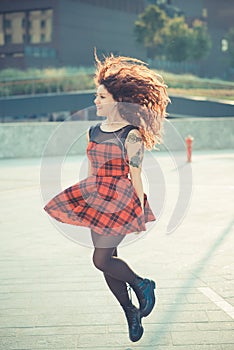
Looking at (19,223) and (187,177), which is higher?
(19,223)

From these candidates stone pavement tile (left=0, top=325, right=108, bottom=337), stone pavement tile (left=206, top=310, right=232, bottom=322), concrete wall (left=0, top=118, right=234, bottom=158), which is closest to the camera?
stone pavement tile (left=0, top=325, right=108, bottom=337)

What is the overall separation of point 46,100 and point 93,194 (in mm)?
37097

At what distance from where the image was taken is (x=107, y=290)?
5.79 metres

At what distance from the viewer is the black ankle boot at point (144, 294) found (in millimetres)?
4543

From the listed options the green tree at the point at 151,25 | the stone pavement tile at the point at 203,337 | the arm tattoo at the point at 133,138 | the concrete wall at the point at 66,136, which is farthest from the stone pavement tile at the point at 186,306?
the green tree at the point at 151,25

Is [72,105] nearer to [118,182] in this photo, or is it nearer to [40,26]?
[40,26]

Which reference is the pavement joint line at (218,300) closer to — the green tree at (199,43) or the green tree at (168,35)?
the green tree at (168,35)

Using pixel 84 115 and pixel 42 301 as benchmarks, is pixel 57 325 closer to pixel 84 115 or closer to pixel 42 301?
pixel 42 301

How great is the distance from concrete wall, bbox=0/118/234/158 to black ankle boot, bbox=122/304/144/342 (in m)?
15.7

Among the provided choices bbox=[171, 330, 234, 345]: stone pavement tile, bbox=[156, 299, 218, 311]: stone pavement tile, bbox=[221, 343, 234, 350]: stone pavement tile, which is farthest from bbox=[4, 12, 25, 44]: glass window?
bbox=[221, 343, 234, 350]: stone pavement tile

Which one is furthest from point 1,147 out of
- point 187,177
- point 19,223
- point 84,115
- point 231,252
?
point 84,115

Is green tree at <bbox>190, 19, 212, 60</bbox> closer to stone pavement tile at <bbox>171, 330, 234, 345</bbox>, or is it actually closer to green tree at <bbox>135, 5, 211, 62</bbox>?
green tree at <bbox>135, 5, 211, 62</bbox>

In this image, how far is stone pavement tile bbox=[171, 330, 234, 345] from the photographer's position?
4.35 metres

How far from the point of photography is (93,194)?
4.40 meters
